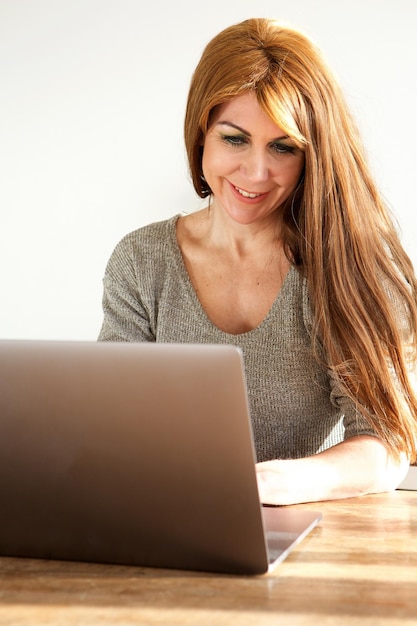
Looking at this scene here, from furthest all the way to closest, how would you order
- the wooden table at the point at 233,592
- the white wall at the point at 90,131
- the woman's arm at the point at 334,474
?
the white wall at the point at 90,131 < the woman's arm at the point at 334,474 < the wooden table at the point at 233,592

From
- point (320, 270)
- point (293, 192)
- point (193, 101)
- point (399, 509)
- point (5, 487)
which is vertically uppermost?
point (193, 101)

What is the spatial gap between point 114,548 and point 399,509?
1.56 ft

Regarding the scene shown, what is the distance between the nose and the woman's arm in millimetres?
528

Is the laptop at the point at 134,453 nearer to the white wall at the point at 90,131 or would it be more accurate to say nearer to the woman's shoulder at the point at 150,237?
the woman's shoulder at the point at 150,237

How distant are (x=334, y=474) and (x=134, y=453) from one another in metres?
0.54

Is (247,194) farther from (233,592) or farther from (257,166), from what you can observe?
(233,592)

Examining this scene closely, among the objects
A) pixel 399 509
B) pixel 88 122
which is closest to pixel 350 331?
pixel 399 509

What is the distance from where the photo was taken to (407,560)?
1.02 m

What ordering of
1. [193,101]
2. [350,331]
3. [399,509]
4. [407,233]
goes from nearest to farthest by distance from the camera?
[399,509], [350,331], [193,101], [407,233]

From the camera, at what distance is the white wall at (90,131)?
3.11 metres

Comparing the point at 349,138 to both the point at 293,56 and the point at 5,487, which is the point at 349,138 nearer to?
the point at 293,56

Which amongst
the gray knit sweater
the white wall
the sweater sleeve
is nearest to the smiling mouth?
the gray knit sweater

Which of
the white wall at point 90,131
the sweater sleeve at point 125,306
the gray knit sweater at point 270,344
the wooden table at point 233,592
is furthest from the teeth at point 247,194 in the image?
the white wall at point 90,131

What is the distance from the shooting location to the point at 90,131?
328 cm
